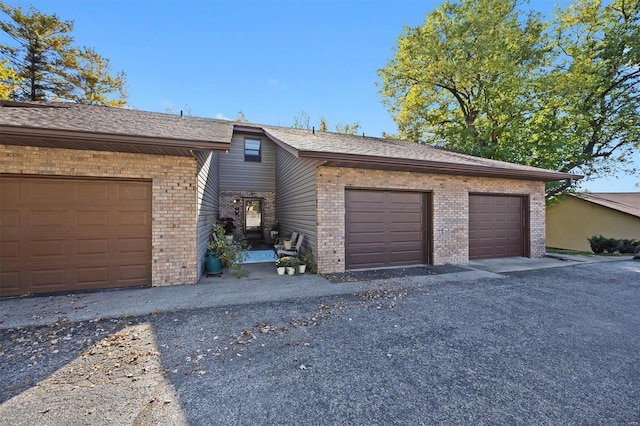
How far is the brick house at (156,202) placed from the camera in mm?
4914

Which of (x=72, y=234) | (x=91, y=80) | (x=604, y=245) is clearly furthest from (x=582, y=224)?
(x=91, y=80)

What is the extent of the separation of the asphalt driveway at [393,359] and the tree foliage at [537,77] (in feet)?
37.1

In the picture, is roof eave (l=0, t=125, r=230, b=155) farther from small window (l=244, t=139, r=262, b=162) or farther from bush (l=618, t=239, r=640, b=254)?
bush (l=618, t=239, r=640, b=254)

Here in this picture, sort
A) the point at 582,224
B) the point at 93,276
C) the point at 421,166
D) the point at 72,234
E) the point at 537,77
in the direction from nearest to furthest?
the point at 72,234 < the point at 93,276 < the point at 421,166 < the point at 537,77 < the point at 582,224

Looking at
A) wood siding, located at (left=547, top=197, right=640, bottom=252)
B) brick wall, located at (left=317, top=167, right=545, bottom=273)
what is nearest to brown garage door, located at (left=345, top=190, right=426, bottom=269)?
brick wall, located at (left=317, top=167, right=545, bottom=273)

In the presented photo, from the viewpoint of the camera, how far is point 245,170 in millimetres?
13070

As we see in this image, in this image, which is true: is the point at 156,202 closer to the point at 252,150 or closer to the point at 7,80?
the point at 252,150

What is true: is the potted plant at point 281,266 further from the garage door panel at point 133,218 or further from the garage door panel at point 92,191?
the garage door panel at point 92,191

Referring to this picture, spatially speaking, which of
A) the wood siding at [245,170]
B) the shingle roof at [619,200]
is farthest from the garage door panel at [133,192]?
the shingle roof at [619,200]

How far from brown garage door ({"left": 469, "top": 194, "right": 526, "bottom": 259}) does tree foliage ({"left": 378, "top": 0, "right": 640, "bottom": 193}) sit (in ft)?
17.4

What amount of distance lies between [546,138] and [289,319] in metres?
15.0

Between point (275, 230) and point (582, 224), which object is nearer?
point (275, 230)

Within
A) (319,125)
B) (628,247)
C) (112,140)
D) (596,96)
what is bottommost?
(628,247)

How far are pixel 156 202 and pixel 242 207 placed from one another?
749 centimetres
